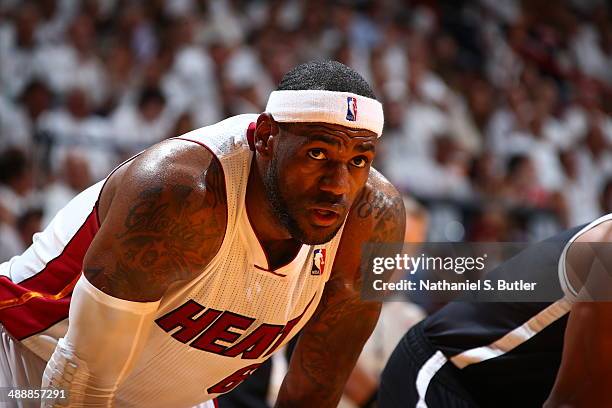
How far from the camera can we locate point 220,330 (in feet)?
8.38

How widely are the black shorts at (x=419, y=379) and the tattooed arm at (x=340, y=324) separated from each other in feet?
0.95

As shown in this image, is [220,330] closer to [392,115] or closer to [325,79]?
[325,79]

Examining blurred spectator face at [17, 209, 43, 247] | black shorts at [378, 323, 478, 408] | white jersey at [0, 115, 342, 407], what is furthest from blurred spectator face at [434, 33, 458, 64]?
white jersey at [0, 115, 342, 407]

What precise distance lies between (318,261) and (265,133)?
418 mm

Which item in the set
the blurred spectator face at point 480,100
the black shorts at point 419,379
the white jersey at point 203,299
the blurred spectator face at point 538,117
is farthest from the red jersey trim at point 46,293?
the blurred spectator face at point 538,117

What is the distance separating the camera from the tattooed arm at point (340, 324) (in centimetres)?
272

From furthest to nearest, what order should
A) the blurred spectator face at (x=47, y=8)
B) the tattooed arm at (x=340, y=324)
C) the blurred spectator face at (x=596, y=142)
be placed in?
the blurred spectator face at (x=596, y=142), the blurred spectator face at (x=47, y=8), the tattooed arm at (x=340, y=324)

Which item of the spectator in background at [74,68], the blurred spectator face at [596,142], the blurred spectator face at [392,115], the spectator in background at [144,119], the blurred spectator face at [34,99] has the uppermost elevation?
the blurred spectator face at [596,142]

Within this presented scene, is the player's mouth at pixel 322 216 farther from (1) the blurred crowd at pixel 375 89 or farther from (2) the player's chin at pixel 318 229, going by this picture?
(1) the blurred crowd at pixel 375 89

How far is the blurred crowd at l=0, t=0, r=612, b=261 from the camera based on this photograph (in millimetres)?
6770

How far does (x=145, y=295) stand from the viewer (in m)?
2.29

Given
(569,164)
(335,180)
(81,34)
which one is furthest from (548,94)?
(335,180)

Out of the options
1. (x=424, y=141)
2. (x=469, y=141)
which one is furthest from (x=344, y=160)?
(x=469, y=141)

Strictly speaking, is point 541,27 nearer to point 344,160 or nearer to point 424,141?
point 424,141
